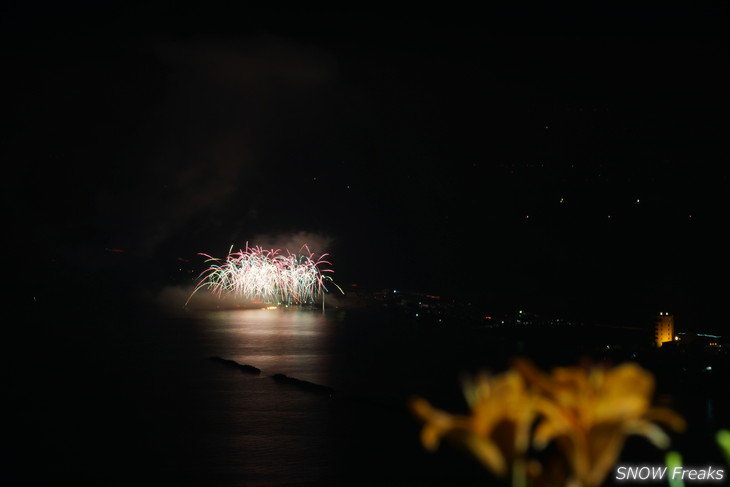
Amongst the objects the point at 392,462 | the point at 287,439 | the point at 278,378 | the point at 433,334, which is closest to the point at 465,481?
the point at 392,462

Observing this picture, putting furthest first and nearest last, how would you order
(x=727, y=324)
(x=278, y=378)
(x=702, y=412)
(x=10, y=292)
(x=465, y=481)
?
1. (x=10, y=292)
2. (x=727, y=324)
3. (x=278, y=378)
4. (x=702, y=412)
5. (x=465, y=481)

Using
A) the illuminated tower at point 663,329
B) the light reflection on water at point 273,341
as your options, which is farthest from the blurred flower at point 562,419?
the illuminated tower at point 663,329

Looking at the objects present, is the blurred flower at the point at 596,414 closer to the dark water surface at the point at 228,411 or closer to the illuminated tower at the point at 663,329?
the dark water surface at the point at 228,411

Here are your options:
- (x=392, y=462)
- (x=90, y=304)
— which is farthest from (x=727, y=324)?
(x=90, y=304)

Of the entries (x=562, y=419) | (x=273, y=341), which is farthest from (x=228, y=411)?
(x=273, y=341)

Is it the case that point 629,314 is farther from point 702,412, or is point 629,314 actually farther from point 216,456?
point 216,456

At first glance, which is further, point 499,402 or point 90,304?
point 90,304

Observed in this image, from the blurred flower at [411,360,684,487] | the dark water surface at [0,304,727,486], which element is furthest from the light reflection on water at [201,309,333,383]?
the blurred flower at [411,360,684,487]

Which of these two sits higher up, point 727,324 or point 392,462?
point 727,324

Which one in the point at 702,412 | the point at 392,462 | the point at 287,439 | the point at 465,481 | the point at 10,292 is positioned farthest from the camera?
the point at 10,292
